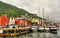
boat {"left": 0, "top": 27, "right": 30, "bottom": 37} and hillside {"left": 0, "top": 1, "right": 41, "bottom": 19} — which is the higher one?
hillside {"left": 0, "top": 1, "right": 41, "bottom": 19}

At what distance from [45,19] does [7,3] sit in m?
1.53

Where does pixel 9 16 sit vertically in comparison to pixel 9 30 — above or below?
above

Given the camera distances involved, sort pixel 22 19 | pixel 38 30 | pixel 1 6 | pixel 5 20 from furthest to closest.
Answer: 1. pixel 38 30
2. pixel 22 19
3. pixel 5 20
4. pixel 1 6

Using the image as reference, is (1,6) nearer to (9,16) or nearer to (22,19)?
(9,16)

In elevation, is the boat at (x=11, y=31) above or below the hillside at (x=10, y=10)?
below

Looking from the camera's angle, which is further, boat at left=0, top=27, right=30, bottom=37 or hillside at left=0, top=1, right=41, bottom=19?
boat at left=0, top=27, right=30, bottom=37

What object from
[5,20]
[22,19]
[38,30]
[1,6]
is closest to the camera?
[1,6]

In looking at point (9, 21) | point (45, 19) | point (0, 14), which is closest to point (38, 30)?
point (45, 19)

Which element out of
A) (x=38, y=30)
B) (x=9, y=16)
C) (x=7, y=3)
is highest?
(x=7, y=3)

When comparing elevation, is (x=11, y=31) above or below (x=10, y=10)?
below

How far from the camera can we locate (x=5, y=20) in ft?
21.4

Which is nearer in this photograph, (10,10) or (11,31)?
(10,10)

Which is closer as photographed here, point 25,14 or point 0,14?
point 0,14

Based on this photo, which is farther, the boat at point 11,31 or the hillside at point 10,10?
A: the boat at point 11,31
